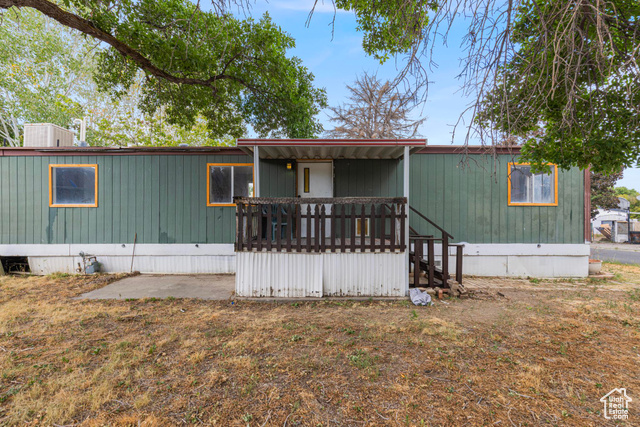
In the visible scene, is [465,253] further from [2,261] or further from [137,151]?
[2,261]

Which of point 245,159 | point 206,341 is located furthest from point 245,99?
point 206,341

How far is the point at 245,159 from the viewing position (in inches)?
242

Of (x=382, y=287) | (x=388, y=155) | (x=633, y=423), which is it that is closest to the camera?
(x=633, y=423)

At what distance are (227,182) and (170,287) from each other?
2.44m

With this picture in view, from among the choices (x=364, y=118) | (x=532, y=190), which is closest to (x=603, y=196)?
(x=364, y=118)

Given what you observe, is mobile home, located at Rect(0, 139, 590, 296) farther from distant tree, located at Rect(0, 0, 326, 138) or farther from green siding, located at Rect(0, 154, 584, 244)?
distant tree, located at Rect(0, 0, 326, 138)

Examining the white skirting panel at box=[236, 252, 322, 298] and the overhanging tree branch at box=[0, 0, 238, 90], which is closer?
the overhanging tree branch at box=[0, 0, 238, 90]

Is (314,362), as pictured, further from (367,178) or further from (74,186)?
(74,186)

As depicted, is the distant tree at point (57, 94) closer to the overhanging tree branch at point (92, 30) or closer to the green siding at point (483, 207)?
the overhanging tree branch at point (92, 30)

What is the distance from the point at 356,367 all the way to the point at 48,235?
24.0 feet

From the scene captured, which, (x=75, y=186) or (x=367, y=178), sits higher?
(x=367, y=178)

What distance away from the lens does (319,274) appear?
170 inches

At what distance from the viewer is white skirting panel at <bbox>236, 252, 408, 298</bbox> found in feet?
14.2

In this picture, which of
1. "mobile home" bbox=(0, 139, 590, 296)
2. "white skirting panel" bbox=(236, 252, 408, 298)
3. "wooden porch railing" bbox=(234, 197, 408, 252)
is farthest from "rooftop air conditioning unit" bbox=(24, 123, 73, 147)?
"white skirting panel" bbox=(236, 252, 408, 298)
